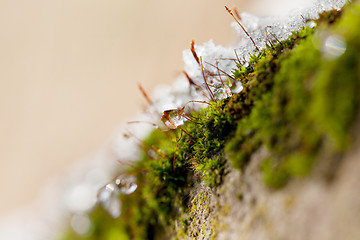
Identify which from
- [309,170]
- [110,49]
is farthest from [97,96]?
[309,170]

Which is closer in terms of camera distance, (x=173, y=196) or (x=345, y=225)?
(x=345, y=225)

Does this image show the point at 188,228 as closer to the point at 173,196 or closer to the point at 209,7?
the point at 173,196

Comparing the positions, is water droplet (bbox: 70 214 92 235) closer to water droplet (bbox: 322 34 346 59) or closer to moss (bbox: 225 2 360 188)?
moss (bbox: 225 2 360 188)

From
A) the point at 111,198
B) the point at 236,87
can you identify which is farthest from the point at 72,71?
the point at 236,87

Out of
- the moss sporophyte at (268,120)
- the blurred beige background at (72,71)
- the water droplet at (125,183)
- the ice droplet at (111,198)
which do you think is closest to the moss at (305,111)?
the moss sporophyte at (268,120)

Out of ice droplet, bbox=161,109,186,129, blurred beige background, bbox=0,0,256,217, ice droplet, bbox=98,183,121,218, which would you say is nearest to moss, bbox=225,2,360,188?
ice droplet, bbox=161,109,186,129

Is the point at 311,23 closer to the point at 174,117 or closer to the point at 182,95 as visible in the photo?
the point at 174,117

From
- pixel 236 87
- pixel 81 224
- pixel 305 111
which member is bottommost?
pixel 305 111
